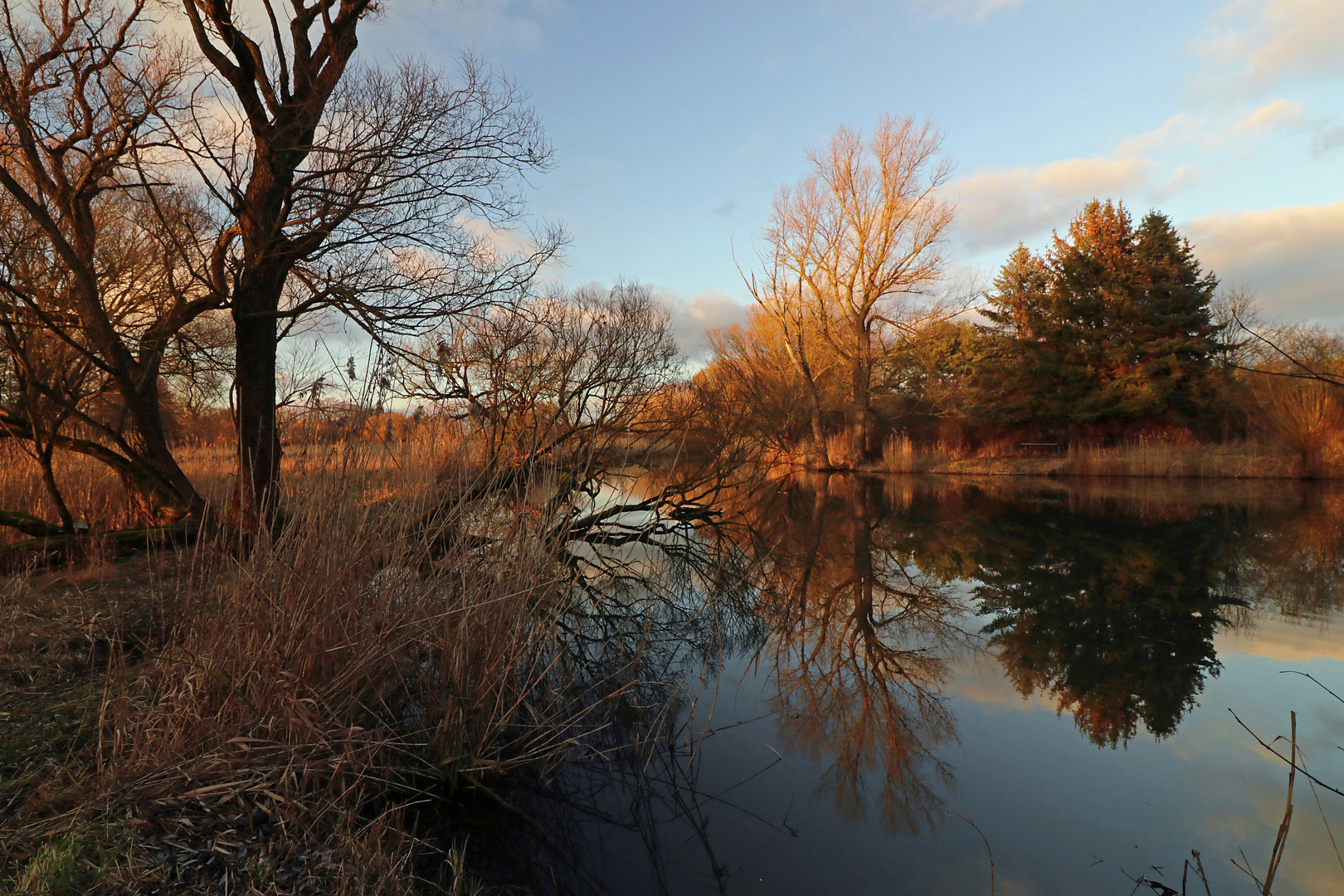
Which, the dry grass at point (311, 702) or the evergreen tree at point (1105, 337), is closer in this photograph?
the dry grass at point (311, 702)

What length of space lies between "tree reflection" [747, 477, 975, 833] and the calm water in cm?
2

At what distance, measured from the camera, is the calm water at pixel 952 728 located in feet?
8.41

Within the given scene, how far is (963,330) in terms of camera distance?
27328 millimetres

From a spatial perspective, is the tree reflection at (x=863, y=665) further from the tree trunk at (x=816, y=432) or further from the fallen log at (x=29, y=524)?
the tree trunk at (x=816, y=432)

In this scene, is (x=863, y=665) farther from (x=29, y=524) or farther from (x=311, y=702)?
(x=29, y=524)

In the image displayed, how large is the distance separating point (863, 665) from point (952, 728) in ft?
3.19

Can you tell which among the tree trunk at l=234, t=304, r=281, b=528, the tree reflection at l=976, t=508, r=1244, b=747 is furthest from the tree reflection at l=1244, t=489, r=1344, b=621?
the tree trunk at l=234, t=304, r=281, b=528

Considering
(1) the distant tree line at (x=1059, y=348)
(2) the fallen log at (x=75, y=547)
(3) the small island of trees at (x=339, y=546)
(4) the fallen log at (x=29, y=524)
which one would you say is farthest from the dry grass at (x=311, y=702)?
(1) the distant tree line at (x=1059, y=348)

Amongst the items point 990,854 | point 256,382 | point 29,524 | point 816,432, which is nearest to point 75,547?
point 29,524

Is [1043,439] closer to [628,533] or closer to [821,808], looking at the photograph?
[628,533]

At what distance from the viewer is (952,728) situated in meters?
3.78

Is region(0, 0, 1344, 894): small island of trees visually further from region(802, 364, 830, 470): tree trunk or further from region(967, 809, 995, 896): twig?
region(802, 364, 830, 470): tree trunk

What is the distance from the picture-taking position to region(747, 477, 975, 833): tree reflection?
3219 mm

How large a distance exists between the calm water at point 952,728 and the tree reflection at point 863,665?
22mm
